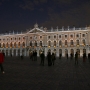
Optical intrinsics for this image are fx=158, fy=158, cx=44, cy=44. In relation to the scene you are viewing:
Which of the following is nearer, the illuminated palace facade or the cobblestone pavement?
the cobblestone pavement

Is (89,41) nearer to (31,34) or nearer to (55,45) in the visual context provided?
(55,45)

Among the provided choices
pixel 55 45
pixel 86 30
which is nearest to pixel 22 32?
pixel 55 45

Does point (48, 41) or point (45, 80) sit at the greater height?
point (48, 41)

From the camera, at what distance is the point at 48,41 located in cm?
6469

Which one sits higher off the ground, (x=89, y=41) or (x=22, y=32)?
(x=22, y=32)

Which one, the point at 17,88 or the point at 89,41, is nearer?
the point at 17,88

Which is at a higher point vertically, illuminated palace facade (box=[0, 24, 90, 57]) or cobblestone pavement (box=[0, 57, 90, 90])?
illuminated palace facade (box=[0, 24, 90, 57])

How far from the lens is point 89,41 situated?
58.2m

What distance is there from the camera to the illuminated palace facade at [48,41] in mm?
59106

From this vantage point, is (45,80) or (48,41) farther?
(48,41)

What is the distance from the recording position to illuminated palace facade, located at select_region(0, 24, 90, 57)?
2327 inches

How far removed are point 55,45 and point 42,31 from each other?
8.33 m

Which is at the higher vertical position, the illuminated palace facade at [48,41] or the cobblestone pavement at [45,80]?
the illuminated palace facade at [48,41]

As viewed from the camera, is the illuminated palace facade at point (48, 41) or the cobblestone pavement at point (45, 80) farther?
the illuminated palace facade at point (48, 41)
